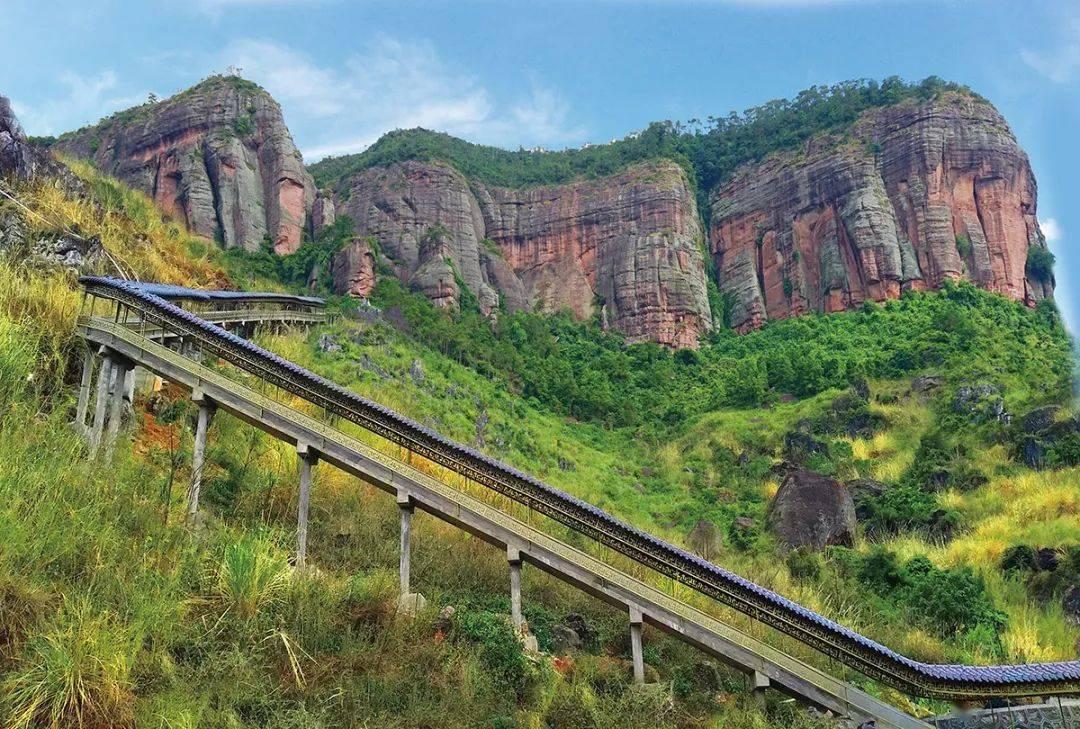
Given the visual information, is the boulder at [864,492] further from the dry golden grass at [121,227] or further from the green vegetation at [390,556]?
the dry golden grass at [121,227]

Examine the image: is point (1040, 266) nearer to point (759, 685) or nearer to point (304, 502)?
point (759, 685)

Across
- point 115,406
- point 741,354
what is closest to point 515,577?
point 115,406

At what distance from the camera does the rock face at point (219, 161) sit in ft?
196

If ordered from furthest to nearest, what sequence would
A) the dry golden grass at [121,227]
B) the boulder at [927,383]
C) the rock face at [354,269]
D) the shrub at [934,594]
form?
1. the rock face at [354,269]
2. the boulder at [927,383]
3. the dry golden grass at [121,227]
4. the shrub at [934,594]

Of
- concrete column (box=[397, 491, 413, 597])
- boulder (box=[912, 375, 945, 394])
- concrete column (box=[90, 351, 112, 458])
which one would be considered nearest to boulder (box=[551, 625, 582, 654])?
concrete column (box=[397, 491, 413, 597])

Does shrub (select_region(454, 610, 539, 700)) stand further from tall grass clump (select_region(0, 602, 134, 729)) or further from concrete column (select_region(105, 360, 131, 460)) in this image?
concrete column (select_region(105, 360, 131, 460))

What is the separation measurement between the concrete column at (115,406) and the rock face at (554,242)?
4569 cm

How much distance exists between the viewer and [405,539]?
11.8 meters

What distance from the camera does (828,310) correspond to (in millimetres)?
63844

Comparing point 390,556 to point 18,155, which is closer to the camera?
point 390,556

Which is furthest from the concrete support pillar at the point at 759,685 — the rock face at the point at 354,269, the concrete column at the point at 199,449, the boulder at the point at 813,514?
the rock face at the point at 354,269

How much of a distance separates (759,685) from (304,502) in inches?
284

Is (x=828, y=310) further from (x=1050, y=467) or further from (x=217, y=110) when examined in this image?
(x=217, y=110)

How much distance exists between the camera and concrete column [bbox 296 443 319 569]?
1154 cm
